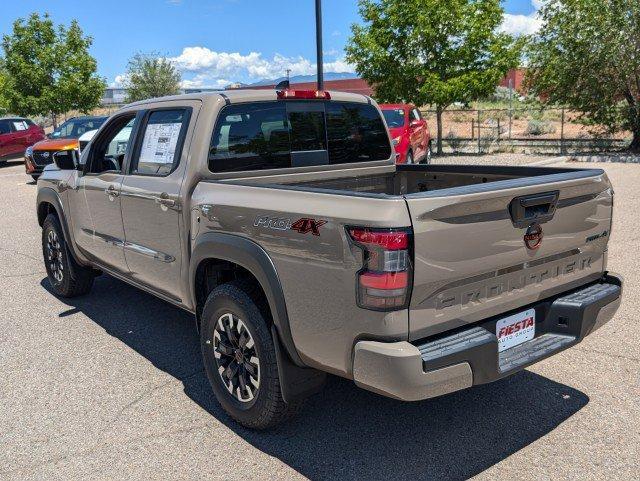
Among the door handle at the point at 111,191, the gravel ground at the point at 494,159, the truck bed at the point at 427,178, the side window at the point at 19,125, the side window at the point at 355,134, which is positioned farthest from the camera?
the side window at the point at 19,125

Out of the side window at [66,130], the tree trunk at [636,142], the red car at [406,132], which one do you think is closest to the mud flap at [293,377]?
the red car at [406,132]

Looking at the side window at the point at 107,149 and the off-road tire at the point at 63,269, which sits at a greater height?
the side window at the point at 107,149

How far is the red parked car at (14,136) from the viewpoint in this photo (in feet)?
72.4

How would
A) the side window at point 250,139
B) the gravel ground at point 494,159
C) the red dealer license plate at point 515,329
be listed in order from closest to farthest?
the red dealer license plate at point 515,329, the side window at point 250,139, the gravel ground at point 494,159

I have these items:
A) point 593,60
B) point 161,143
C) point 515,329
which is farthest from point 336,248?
point 593,60

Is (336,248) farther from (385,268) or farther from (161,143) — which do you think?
(161,143)

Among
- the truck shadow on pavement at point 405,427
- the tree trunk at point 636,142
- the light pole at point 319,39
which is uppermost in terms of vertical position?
the light pole at point 319,39

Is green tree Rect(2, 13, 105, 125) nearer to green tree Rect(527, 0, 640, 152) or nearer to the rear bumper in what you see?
green tree Rect(527, 0, 640, 152)

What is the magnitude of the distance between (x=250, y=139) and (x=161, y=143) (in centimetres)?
66

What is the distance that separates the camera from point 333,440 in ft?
11.2

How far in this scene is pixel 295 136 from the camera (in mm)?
4293

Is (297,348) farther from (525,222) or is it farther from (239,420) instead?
(525,222)

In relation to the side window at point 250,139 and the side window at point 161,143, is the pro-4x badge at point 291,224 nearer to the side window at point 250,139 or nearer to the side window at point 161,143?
the side window at point 250,139

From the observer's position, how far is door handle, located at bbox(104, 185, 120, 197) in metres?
4.62
